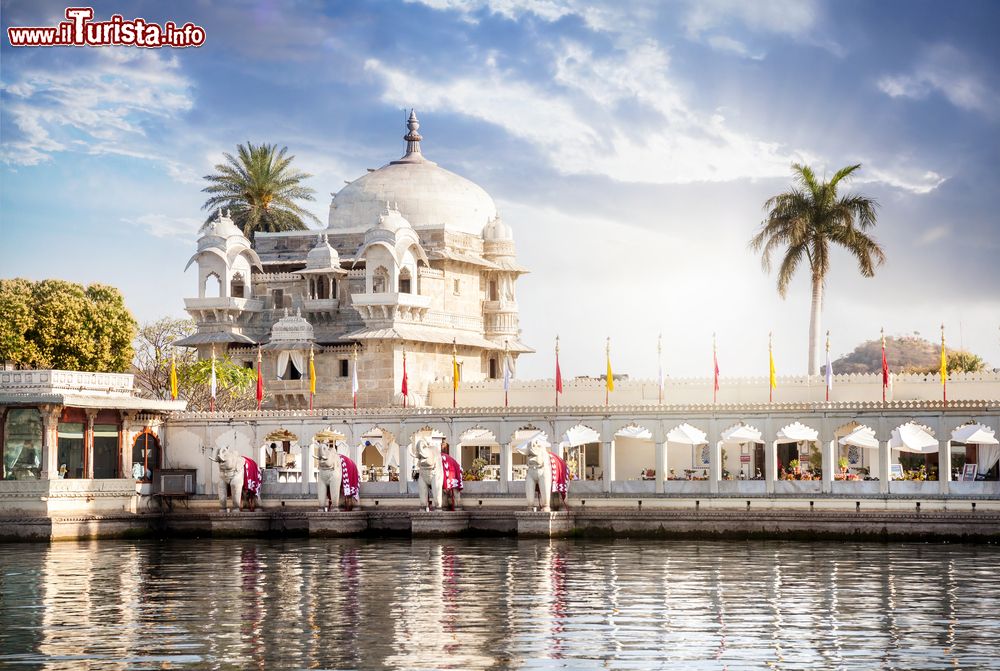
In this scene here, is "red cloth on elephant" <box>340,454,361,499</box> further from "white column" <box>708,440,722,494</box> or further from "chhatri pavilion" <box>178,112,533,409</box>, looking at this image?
"chhatri pavilion" <box>178,112,533,409</box>

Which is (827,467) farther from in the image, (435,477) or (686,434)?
(435,477)

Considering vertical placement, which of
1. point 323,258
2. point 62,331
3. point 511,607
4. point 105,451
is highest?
point 323,258

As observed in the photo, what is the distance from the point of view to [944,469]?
44.5 meters

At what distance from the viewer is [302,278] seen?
71875mm

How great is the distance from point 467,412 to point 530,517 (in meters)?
5.67

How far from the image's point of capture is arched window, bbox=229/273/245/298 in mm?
71938

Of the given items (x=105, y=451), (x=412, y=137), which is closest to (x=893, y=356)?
(x=412, y=137)

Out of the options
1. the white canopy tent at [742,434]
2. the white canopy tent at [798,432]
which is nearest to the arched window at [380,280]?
the white canopy tent at [742,434]

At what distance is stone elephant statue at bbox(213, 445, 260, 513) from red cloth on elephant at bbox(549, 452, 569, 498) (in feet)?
33.6

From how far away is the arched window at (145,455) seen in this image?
173ft

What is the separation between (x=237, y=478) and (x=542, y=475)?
10.5 meters

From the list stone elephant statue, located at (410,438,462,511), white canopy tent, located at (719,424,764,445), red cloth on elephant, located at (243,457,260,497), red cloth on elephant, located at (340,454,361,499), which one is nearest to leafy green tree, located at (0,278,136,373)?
red cloth on elephant, located at (243,457,260,497)

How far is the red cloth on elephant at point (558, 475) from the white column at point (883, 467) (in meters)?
9.38

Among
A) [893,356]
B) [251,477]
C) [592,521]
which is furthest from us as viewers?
[893,356]
